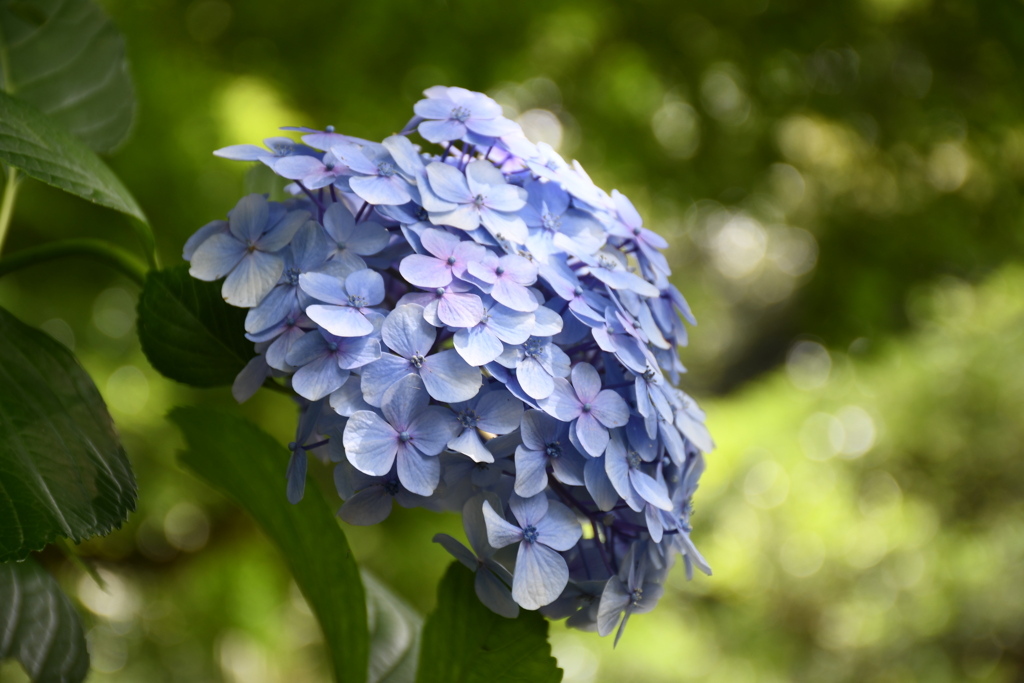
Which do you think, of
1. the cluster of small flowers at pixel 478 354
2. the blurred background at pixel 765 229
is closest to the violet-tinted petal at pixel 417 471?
the cluster of small flowers at pixel 478 354

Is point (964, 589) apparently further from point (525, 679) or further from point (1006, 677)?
point (525, 679)

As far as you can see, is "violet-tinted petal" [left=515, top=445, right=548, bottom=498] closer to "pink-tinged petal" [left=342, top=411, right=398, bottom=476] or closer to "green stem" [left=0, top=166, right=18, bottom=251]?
"pink-tinged petal" [left=342, top=411, right=398, bottom=476]

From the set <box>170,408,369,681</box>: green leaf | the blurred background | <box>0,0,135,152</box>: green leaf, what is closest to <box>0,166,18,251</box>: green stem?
<box>0,0,135,152</box>: green leaf

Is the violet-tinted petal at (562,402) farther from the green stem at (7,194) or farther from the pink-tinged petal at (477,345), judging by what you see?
the green stem at (7,194)

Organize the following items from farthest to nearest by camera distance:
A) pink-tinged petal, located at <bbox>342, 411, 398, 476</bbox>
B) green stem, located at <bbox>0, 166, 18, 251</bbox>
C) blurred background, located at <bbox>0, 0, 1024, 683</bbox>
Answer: blurred background, located at <bbox>0, 0, 1024, 683</bbox> < green stem, located at <bbox>0, 166, 18, 251</bbox> < pink-tinged petal, located at <bbox>342, 411, 398, 476</bbox>

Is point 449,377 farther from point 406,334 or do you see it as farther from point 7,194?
point 7,194

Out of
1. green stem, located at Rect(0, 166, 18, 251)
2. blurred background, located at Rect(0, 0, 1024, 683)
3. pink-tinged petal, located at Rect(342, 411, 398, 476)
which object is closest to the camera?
pink-tinged petal, located at Rect(342, 411, 398, 476)

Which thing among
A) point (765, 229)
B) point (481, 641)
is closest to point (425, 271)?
point (481, 641)

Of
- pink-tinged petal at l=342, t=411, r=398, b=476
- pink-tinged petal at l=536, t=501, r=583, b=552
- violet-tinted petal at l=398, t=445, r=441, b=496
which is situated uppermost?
pink-tinged petal at l=342, t=411, r=398, b=476
